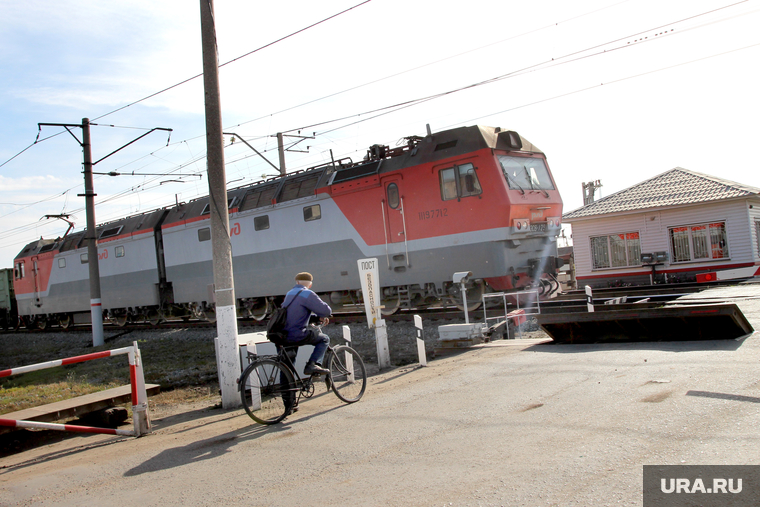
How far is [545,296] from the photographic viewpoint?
13336 millimetres

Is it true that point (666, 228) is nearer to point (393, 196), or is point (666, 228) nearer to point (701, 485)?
point (393, 196)

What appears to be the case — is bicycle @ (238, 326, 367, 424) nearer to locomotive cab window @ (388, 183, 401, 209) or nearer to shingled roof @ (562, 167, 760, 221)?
locomotive cab window @ (388, 183, 401, 209)

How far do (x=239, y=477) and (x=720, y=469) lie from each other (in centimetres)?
339

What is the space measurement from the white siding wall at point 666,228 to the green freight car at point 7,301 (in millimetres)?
29456

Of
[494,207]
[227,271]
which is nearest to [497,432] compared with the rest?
[227,271]

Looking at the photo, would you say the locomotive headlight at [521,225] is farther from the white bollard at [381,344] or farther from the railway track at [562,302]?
the white bollard at [381,344]

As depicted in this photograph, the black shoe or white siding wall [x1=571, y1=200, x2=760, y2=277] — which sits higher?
white siding wall [x1=571, y1=200, x2=760, y2=277]

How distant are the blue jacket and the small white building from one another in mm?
17905

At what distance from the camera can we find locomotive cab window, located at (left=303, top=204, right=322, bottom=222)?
49.4ft

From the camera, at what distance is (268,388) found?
21.6 ft

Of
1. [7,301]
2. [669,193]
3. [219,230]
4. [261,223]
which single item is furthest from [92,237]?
[669,193]

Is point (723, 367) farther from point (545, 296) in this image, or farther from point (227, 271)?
point (545, 296)

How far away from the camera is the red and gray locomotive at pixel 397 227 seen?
12164 millimetres

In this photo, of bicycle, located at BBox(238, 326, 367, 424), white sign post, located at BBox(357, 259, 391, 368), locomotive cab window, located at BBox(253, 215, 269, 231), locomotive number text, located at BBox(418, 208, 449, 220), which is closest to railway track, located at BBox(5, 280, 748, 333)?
locomotive number text, located at BBox(418, 208, 449, 220)
